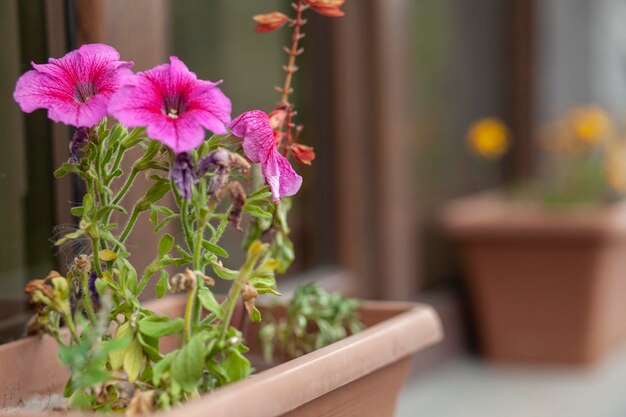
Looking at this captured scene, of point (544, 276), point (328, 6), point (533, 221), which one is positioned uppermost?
point (328, 6)

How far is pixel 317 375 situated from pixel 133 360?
0.57 ft

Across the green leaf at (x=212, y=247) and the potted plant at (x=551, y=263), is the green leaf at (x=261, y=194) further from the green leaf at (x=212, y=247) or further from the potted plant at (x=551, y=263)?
the potted plant at (x=551, y=263)

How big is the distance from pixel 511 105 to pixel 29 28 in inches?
113

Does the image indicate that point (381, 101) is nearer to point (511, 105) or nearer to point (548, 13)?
point (511, 105)

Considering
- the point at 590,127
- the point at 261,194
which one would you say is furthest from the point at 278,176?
the point at 590,127

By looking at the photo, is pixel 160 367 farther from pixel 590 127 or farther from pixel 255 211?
pixel 590 127

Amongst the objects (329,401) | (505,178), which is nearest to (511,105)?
(505,178)

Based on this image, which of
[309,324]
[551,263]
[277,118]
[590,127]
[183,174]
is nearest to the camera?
[183,174]

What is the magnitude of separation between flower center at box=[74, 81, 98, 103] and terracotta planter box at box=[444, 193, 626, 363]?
224cm

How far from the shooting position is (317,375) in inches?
37.5

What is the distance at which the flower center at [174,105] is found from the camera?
89 cm

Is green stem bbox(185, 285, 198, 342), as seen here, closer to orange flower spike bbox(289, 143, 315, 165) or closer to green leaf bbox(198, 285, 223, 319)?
green leaf bbox(198, 285, 223, 319)

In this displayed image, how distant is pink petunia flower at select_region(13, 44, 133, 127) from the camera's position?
2.94ft

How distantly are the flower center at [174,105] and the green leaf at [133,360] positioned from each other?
21 centimetres
